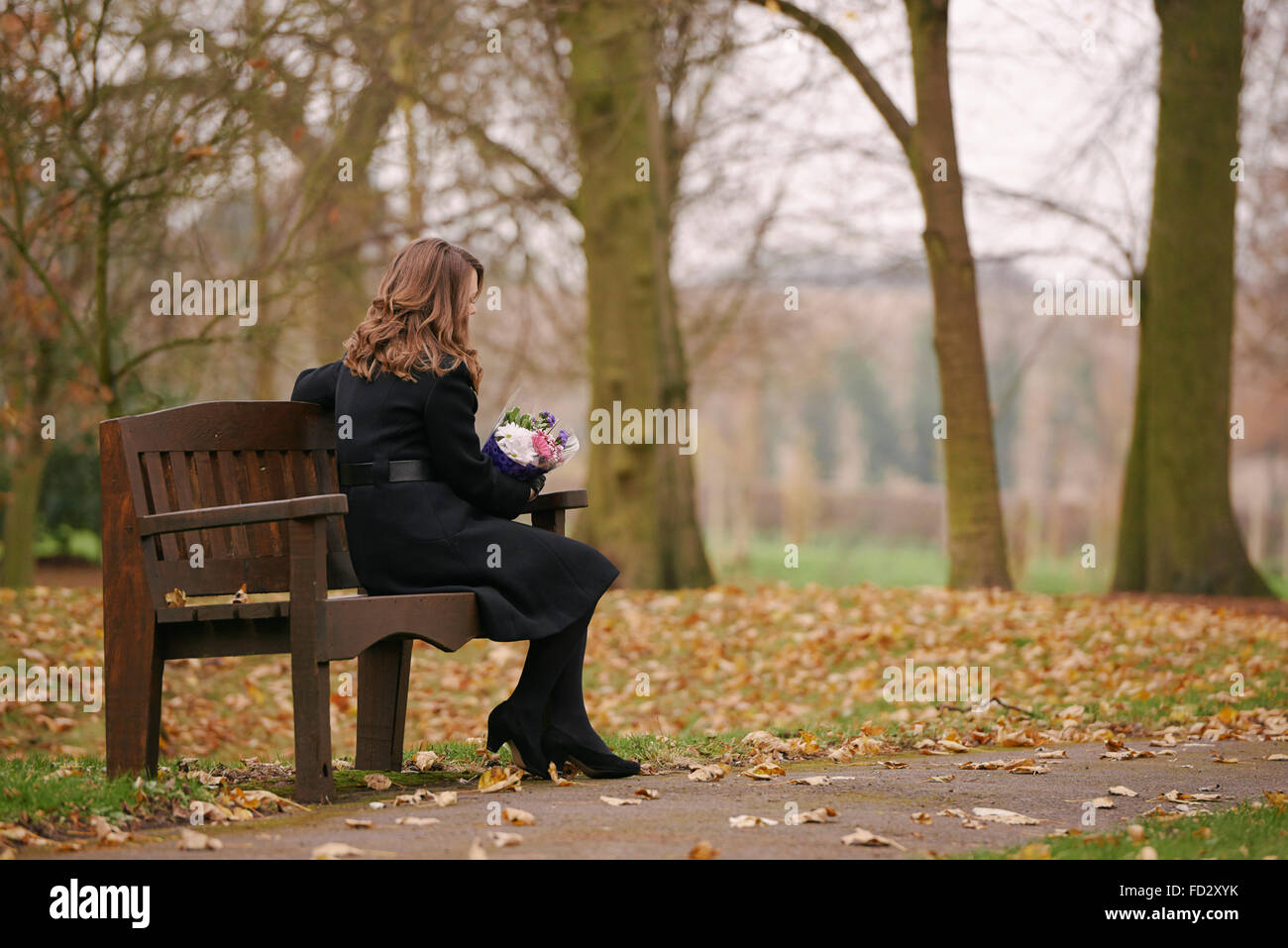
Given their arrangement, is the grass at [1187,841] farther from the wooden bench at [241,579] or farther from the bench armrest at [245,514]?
the bench armrest at [245,514]

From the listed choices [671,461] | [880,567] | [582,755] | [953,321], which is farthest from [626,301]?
[880,567]

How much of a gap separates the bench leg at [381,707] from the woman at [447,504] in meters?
0.59

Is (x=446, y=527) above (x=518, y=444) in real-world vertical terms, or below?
below

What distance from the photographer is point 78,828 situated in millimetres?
3756

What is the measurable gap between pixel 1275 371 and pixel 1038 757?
19088 mm

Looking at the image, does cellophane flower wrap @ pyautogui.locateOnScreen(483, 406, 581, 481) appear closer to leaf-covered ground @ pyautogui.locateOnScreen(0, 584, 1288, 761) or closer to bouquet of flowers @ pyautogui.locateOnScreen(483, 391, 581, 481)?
bouquet of flowers @ pyautogui.locateOnScreen(483, 391, 581, 481)

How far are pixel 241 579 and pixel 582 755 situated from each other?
1.39 meters

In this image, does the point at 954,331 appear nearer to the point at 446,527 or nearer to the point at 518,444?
the point at 518,444

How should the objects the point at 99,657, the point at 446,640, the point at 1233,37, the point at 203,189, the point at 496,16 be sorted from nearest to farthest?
the point at 446,640 < the point at 99,657 < the point at 203,189 < the point at 496,16 < the point at 1233,37

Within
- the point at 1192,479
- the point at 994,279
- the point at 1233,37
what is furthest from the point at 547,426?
the point at 994,279

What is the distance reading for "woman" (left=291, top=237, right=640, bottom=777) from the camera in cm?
454

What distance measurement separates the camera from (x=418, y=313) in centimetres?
462

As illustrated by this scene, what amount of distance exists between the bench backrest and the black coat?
499 millimetres

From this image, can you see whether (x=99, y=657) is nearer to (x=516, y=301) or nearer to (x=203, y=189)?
(x=203, y=189)
